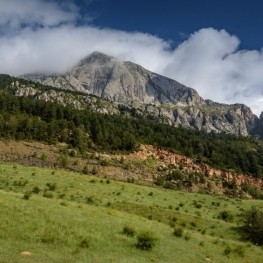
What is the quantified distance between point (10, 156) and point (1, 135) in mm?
21494

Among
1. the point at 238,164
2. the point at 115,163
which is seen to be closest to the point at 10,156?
the point at 115,163

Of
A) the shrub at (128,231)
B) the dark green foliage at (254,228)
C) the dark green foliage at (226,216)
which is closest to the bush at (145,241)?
the shrub at (128,231)

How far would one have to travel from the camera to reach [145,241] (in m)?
27.4

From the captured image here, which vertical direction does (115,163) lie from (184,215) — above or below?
above

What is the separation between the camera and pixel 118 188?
206ft

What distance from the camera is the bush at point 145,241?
27206 mm

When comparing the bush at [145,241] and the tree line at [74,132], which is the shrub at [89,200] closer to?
the bush at [145,241]

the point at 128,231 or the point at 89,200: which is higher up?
the point at 89,200

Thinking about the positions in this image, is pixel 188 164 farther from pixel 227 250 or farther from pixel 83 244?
pixel 83 244

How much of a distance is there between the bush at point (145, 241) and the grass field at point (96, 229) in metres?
0.40

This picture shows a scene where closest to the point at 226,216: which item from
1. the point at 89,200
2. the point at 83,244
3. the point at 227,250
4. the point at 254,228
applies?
the point at 254,228

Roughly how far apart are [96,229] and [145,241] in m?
3.30

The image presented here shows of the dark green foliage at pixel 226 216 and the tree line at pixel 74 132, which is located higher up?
the tree line at pixel 74 132

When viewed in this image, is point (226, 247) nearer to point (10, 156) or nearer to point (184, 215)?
point (184, 215)
